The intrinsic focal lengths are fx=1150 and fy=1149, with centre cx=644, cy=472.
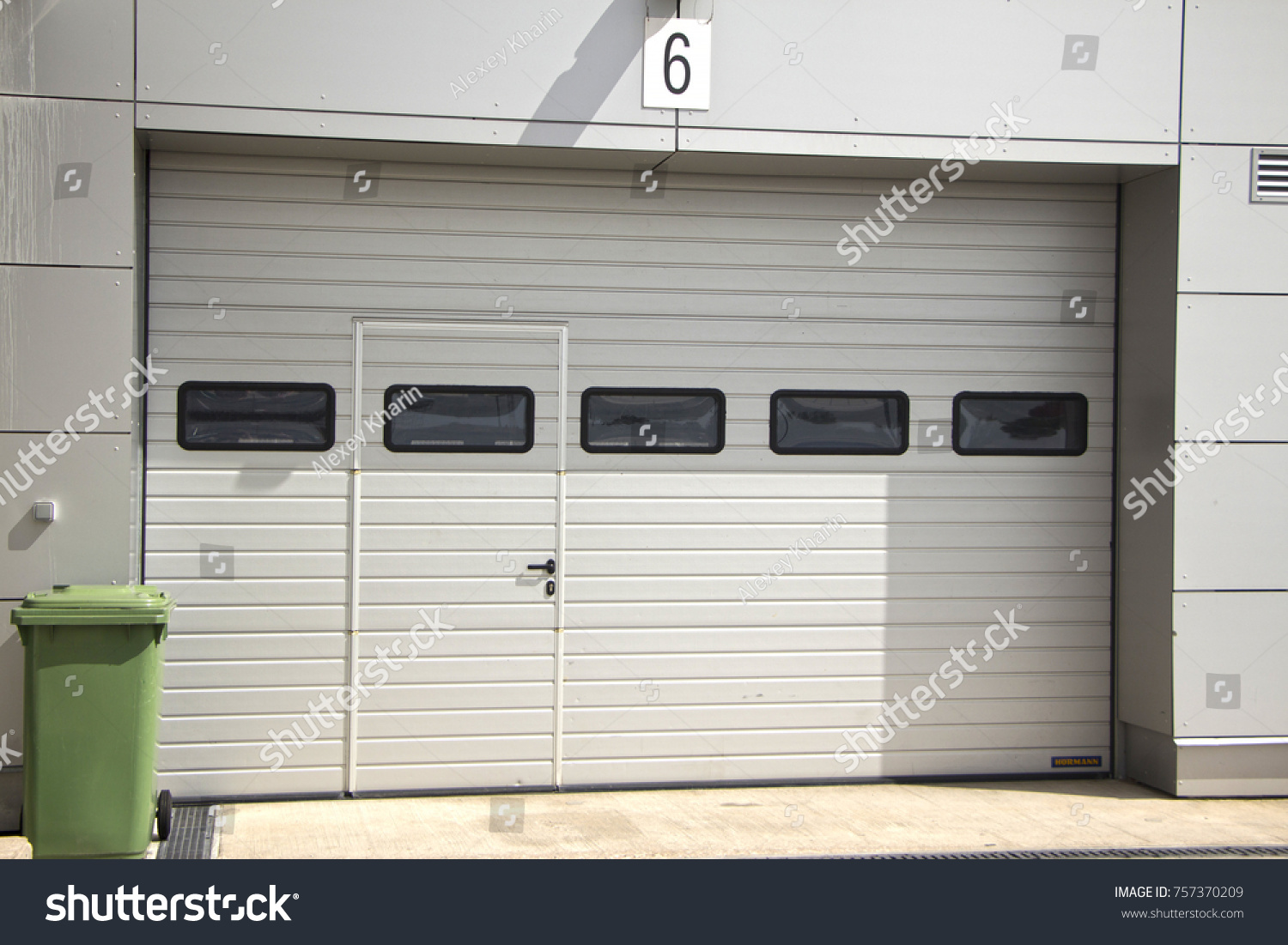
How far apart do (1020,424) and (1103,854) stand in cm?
247

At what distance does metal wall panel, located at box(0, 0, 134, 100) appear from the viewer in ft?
18.0

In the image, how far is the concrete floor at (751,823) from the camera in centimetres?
536

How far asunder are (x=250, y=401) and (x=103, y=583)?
117 centimetres

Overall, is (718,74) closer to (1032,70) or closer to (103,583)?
(1032,70)

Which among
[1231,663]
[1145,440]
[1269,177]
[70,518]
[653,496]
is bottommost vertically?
[1231,663]

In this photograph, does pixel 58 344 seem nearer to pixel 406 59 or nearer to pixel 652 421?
pixel 406 59

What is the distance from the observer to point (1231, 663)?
248 inches

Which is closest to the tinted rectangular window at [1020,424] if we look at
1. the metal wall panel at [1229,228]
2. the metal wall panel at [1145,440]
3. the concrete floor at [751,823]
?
the metal wall panel at [1145,440]

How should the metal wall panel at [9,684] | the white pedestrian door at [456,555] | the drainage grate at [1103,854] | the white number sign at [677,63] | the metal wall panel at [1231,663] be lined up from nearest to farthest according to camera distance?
the drainage grate at [1103,854], the metal wall panel at [9,684], the white number sign at [677,63], the white pedestrian door at [456,555], the metal wall panel at [1231,663]

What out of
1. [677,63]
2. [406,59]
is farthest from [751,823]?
[406,59]

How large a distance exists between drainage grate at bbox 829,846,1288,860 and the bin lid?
10.9ft

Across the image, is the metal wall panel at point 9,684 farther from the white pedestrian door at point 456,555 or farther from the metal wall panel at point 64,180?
the metal wall panel at point 64,180

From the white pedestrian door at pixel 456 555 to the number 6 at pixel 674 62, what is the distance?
1.40 m

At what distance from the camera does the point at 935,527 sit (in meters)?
6.64
